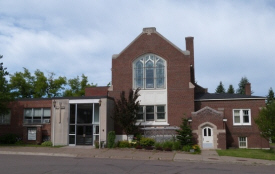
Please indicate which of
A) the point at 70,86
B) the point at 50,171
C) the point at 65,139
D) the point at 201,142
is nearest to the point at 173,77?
the point at 201,142

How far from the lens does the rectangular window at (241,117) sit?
3194cm

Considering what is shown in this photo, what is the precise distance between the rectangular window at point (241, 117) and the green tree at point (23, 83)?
125ft

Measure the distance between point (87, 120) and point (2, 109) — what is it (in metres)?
8.16

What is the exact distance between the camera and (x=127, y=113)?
30734mm

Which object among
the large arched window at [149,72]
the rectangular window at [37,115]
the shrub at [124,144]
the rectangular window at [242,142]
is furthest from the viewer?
the large arched window at [149,72]

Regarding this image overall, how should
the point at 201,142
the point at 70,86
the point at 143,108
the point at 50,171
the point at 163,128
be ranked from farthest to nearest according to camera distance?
the point at 70,86 < the point at 143,108 < the point at 163,128 < the point at 201,142 < the point at 50,171

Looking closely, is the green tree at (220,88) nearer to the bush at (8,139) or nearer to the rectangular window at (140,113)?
the rectangular window at (140,113)

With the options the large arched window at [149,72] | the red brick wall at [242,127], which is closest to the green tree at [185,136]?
the red brick wall at [242,127]

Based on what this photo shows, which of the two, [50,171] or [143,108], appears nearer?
[50,171]

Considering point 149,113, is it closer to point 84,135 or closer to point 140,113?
point 140,113

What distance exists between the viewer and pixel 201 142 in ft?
97.2

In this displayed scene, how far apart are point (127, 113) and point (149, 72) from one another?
19.2 feet

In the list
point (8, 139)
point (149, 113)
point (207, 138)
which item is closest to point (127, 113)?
point (149, 113)

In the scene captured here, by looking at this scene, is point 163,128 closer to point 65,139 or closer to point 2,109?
point 65,139
